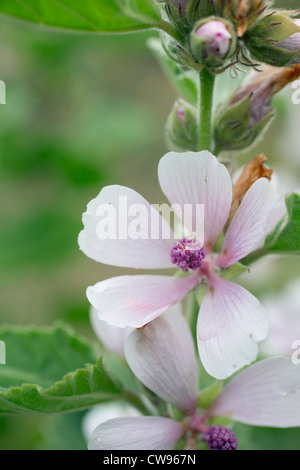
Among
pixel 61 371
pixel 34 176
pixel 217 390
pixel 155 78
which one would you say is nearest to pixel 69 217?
pixel 34 176

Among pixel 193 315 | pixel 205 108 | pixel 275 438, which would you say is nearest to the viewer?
pixel 205 108

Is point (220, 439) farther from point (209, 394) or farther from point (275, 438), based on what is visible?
point (275, 438)

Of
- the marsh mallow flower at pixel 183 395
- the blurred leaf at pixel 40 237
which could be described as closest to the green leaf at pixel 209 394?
the marsh mallow flower at pixel 183 395

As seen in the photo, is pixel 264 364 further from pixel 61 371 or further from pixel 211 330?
pixel 61 371

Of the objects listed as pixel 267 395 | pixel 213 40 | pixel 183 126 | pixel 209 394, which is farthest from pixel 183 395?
pixel 213 40

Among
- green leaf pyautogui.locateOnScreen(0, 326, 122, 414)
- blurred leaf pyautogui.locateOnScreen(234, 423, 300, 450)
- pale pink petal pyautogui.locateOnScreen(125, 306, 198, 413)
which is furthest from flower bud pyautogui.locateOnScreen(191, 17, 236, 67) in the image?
blurred leaf pyautogui.locateOnScreen(234, 423, 300, 450)
